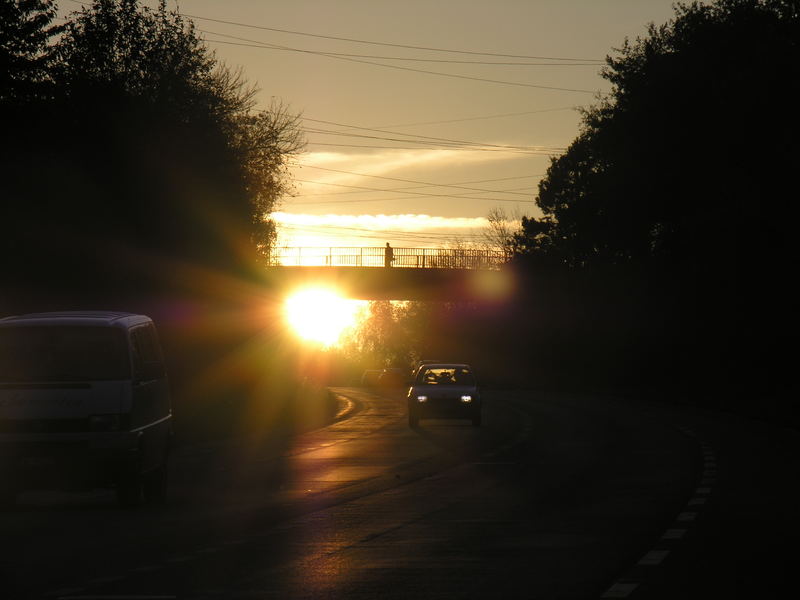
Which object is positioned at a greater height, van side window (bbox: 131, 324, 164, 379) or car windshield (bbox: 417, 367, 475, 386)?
van side window (bbox: 131, 324, 164, 379)

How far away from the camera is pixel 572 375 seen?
93.5m

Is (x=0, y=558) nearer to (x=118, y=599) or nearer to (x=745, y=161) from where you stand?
(x=118, y=599)

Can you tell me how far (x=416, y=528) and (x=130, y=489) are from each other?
4.19 m

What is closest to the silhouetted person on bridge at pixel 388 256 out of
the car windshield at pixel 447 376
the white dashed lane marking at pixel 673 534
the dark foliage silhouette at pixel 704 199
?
the dark foliage silhouette at pixel 704 199

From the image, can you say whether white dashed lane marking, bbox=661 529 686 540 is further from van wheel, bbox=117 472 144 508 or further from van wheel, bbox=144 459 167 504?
van wheel, bbox=144 459 167 504

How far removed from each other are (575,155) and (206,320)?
78.1 metres

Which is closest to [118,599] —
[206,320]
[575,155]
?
[206,320]

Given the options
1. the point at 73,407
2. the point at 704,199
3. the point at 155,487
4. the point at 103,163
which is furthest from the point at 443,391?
the point at 704,199

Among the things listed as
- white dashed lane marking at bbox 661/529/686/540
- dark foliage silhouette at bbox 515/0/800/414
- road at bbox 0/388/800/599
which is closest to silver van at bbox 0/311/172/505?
road at bbox 0/388/800/599

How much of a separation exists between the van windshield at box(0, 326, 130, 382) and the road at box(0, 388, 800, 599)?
1.56 meters

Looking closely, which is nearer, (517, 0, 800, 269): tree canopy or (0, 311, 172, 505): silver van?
(0, 311, 172, 505): silver van

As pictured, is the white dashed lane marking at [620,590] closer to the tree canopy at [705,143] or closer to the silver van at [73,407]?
the silver van at [73,407]

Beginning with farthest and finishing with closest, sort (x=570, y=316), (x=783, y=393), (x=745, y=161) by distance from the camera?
1. (x=570, y=316)
2. (x=745, y=161)
3. (x=783, y=393)

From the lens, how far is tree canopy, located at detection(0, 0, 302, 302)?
39.2 meters
